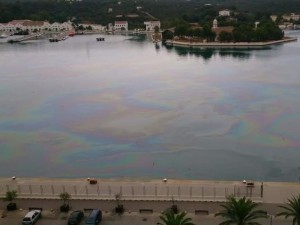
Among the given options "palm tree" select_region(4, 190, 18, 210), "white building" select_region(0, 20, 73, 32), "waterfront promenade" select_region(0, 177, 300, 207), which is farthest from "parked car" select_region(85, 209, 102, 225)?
"white building" select_region(0, 20, 73, 32)

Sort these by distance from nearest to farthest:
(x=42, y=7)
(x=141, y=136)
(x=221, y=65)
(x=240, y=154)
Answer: (x=240, y=154) < (x=141, y=136) < (x=221, y=65) < (x=42, y=7)

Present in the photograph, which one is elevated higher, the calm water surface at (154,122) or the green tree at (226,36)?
the green tree at (226,36)

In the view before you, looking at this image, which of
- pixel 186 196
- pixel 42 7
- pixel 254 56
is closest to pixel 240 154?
pixel 186 196

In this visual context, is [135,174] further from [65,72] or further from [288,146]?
[65,72]

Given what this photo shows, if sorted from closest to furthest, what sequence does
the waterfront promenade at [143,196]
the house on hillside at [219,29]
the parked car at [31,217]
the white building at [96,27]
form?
the parked car at [31,217] < the waterfront promenade at [143,196] < the house on hillside at [219,29] < the white building at [96,27]

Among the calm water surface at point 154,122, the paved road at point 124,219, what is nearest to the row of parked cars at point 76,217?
the paved road at point 124,219

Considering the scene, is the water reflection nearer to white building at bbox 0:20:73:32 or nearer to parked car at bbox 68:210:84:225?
parked car at bbox 68:210:84:225

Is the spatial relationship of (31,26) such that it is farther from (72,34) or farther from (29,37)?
(29,37)

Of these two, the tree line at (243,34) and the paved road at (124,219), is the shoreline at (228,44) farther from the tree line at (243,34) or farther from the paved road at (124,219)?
the paved road at (124,219)
